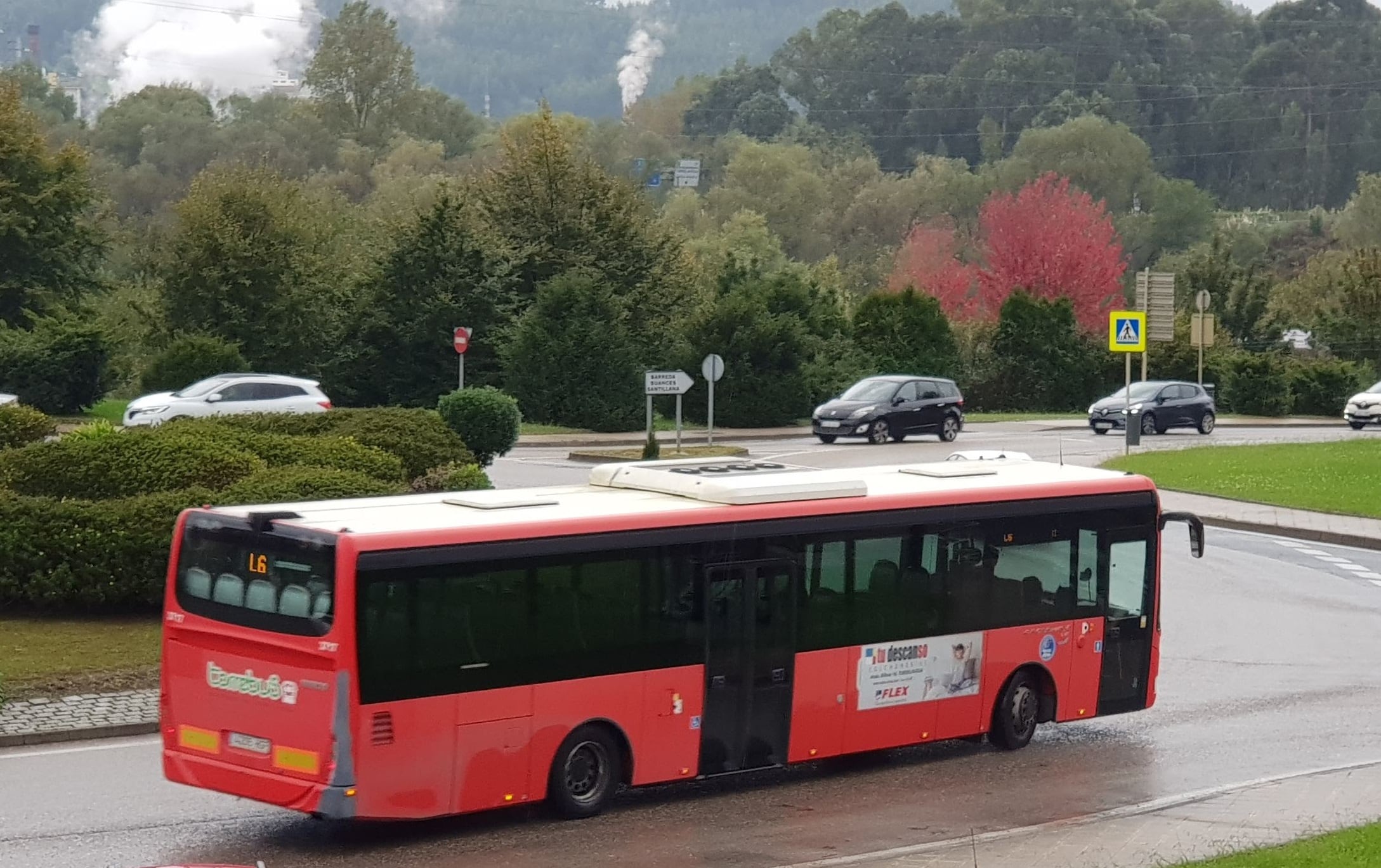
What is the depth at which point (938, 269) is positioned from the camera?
91500mm

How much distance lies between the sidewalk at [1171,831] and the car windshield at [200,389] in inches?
1242

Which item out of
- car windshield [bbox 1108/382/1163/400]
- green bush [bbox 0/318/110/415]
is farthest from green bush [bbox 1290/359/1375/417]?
green bush [bbox 0/318/110/415]

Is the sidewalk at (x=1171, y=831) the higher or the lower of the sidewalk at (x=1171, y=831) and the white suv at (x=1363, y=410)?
the lower

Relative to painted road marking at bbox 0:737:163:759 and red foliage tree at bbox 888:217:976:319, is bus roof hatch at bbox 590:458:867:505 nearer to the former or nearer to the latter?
painted road marking at bbox 0:737:163:759

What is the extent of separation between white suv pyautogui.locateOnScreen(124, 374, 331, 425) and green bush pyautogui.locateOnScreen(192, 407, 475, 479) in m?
14.5

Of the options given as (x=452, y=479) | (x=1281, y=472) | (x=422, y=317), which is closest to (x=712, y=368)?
(x=1281, y=472)

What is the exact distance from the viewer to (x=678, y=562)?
12336 mm

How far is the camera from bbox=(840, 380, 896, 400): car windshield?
151 feet

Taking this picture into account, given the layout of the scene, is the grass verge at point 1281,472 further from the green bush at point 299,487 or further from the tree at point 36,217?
the tree at point 36,217

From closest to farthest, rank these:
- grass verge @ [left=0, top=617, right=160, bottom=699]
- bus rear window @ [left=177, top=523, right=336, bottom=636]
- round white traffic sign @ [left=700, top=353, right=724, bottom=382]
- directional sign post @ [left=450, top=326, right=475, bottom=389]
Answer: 1. bus rear window @ [left=177, top=523, right=336, bottom=636]
2. grass verge @ [left=0, top=617, right=160, bottom=699]
3. round white traffic sign @ [left=700, top=353, right=724, bottom=382]
4. directional sign post @ [left=450, top=326, right=475, bottom=389]

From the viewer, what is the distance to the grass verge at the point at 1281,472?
33688mm

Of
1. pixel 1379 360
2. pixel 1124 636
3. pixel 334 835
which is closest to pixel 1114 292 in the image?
pixel 1379 360

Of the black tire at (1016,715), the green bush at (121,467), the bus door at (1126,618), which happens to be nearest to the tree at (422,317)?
the green bush at (121,467)

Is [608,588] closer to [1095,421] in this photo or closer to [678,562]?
[678,562]
